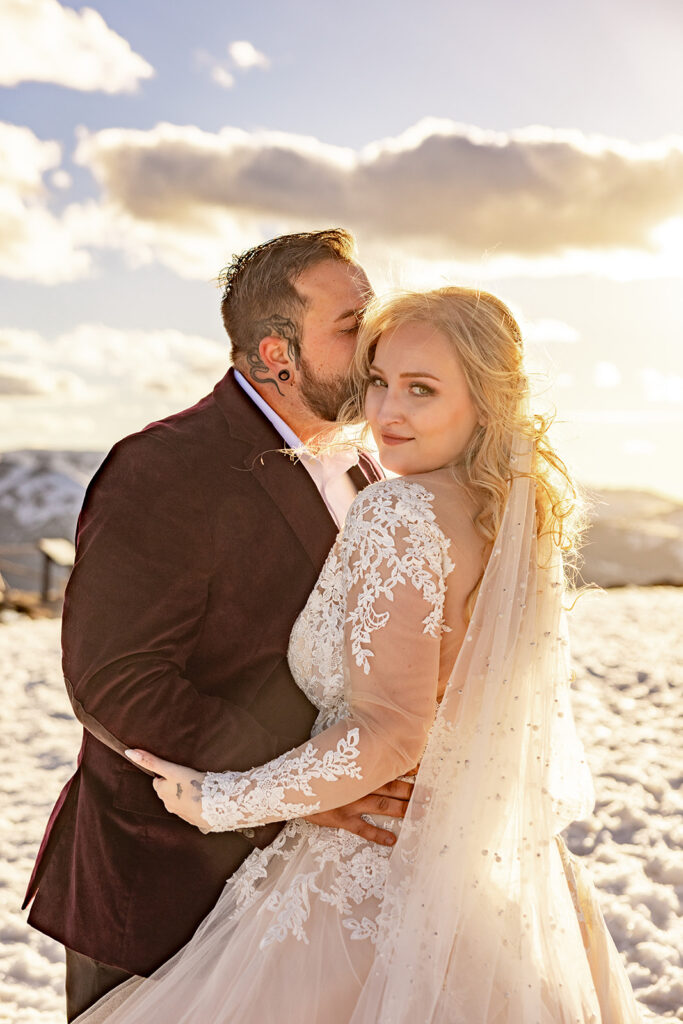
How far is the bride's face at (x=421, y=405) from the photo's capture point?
2.12 metres

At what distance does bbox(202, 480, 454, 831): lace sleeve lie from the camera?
6.37 ft

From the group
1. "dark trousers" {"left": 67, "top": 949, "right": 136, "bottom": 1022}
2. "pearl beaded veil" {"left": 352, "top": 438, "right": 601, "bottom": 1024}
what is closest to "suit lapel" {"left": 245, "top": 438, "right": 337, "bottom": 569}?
"pearl beaded veil" {"left": 352, "top": 438, "right": 601, "bottom": 1024}

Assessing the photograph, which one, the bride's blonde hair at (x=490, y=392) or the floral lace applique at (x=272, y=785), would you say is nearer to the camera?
the floral lace applique at (x=272, y=785)

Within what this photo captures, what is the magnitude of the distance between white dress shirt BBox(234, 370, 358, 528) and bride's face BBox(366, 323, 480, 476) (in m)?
0.50

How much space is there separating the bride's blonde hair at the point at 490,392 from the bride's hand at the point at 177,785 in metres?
0.88

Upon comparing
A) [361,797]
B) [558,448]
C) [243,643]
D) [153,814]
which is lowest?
[153,814]

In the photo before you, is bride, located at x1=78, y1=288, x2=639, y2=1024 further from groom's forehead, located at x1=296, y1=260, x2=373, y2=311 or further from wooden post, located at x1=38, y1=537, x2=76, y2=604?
wooden post, located at x1=38, y1=537, x2=76, y2=604

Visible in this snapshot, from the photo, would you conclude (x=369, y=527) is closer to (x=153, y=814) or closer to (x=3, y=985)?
(x=153, y=814)

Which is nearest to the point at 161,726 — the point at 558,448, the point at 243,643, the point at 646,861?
the point at 243,643

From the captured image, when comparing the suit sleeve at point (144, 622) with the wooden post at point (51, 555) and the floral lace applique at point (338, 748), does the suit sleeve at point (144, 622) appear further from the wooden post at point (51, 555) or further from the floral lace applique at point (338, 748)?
the wooden post at point (51, 555)

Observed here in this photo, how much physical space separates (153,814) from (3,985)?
2284 mm

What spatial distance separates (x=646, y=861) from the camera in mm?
5051

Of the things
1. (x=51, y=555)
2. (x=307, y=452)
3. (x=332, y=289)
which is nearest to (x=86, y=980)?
(x=307, y=452)

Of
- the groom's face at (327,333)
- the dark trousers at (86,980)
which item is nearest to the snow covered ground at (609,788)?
the groom's face at (327,333)
